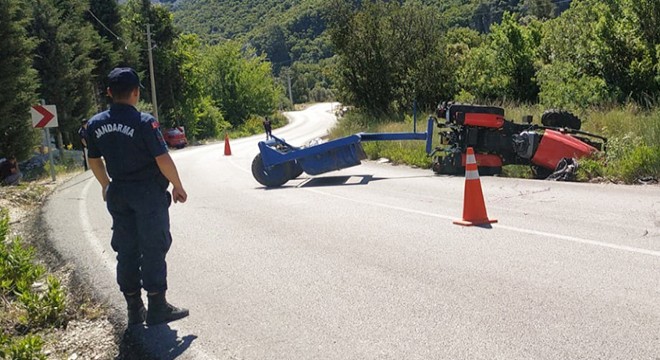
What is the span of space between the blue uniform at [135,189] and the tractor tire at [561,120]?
9.71 m

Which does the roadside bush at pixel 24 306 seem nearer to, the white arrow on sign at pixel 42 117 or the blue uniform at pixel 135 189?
the blue uniform at pixel 135 189

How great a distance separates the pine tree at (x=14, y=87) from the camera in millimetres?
20703

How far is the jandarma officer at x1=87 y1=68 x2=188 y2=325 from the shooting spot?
14.5 feet

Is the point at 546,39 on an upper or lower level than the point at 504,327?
upper

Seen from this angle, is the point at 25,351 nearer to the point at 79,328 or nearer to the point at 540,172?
the point at 79,328

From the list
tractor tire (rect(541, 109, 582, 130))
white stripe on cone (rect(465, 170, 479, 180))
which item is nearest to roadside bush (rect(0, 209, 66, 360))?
white stripe on cone (rect(465, 170, 479, 180))

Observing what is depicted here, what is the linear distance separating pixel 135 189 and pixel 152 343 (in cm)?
113

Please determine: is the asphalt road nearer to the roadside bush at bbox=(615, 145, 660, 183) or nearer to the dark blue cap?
the roadside bush at bbox=(615, 145, 660, 183)

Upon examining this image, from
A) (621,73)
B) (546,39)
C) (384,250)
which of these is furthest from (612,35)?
(384,250)

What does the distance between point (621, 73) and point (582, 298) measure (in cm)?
1538

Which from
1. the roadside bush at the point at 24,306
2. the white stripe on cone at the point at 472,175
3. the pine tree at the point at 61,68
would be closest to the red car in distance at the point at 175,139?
the pine tree at the point at 61,68

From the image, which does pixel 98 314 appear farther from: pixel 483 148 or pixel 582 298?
pixel 483 148

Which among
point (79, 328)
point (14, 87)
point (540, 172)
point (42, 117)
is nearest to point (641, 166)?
point (540, 172)

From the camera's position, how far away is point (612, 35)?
698 inches
